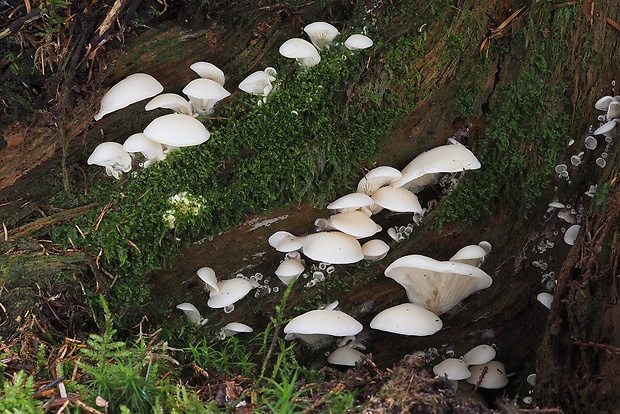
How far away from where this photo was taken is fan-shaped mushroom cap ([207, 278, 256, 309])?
413 cm

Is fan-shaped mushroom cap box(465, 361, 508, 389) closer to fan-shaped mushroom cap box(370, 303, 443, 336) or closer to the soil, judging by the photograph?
the soil

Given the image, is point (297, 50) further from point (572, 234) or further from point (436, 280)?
point (572, 234)

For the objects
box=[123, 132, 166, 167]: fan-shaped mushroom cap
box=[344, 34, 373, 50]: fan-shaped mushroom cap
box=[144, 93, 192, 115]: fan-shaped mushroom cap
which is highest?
box=[344, 34, 373, 50]: fan-shaped mushroom cap

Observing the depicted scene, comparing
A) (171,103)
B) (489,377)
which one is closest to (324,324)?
(489,377)

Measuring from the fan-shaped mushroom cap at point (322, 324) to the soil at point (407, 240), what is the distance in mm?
653

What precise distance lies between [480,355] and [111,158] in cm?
301

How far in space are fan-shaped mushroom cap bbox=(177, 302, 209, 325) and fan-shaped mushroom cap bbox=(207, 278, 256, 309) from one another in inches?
5.0

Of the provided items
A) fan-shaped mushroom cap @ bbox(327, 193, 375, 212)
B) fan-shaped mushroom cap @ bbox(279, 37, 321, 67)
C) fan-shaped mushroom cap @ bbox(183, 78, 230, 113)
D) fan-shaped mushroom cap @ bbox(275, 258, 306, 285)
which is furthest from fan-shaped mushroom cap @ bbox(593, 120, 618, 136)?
fan-shaped mushroom cap @ bbox(183, 78, 230, 113)

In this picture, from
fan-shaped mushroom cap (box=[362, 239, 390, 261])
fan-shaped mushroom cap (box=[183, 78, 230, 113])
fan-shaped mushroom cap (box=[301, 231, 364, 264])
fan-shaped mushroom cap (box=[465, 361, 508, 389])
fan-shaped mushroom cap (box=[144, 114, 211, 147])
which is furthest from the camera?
fan-shaped mushroom cap (box=[465, 361, 508, 389])

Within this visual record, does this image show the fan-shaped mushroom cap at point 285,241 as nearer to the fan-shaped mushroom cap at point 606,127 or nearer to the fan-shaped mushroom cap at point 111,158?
the fan-shaped mushroom cap at point 111,158

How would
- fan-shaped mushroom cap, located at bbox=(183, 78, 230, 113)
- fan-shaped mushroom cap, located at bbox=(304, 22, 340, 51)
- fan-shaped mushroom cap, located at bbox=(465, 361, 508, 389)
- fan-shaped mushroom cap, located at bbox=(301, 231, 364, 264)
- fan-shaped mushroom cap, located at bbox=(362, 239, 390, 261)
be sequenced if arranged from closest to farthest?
fan-shaped mushroom cap, located at bbox=(183, 78, 230, 113) → fan-shaped mushroom cap, located at bbox=(301, 231, 364, 264) → fan-shaped mushroom cap, located at bbox=(304, 22, 340, 51) → fan-shaped mushroom cap, located at bbox=(362, 239, 390, 261) → fan-shaped mushroom cap, located at bbox=(465, 361, 508, 389)

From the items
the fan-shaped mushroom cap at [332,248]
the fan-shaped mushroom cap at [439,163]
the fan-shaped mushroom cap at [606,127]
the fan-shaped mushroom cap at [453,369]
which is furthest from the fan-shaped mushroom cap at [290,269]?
the fan-shaped mushroom cap at [606,127]

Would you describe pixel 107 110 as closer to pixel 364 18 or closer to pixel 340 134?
pixel 340 134

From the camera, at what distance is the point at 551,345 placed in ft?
12.7
